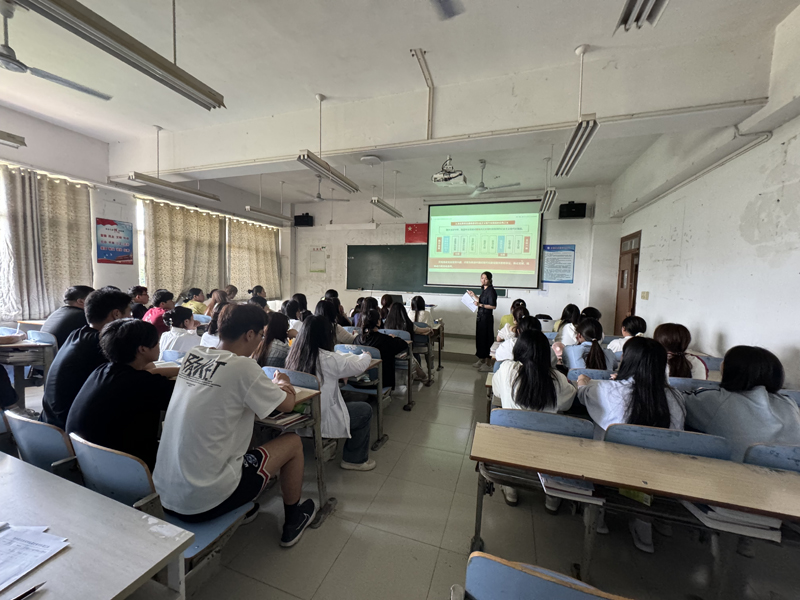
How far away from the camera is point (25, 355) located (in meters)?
2.89

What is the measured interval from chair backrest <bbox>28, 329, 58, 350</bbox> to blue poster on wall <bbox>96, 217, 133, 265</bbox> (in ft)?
7.37

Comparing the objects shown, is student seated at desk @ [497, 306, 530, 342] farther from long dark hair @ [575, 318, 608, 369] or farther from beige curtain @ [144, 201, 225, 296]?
beige curtain @ [144, 201, 225, 296]

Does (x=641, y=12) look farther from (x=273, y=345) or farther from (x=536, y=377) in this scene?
(x=273, y=345)

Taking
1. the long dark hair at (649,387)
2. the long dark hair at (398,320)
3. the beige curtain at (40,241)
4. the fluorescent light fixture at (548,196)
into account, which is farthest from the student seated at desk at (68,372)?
the fluorescent light fixture at (548,196)

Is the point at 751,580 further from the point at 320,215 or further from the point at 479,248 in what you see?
the point at 320,215

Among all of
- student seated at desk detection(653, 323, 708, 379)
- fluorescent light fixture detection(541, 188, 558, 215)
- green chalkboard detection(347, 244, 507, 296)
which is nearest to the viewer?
student seated at desk detection(653, 323, 708, 379)

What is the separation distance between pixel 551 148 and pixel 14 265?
23.2ft

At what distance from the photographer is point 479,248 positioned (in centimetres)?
653

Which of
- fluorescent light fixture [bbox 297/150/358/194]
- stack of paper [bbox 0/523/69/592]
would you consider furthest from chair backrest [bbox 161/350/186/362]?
fluorescent light fixture [bbox 297/150/358/194]

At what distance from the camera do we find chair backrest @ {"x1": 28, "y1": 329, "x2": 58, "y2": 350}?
2832 mm

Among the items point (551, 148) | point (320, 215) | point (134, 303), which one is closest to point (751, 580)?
point (551, 148)

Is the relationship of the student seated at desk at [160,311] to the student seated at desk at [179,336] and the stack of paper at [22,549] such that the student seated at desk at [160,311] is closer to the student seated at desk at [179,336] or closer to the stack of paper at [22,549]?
the student seated at desk at [179,336]

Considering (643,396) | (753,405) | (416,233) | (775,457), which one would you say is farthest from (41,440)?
(416,233)

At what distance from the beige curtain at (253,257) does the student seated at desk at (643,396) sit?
23.2 feet
